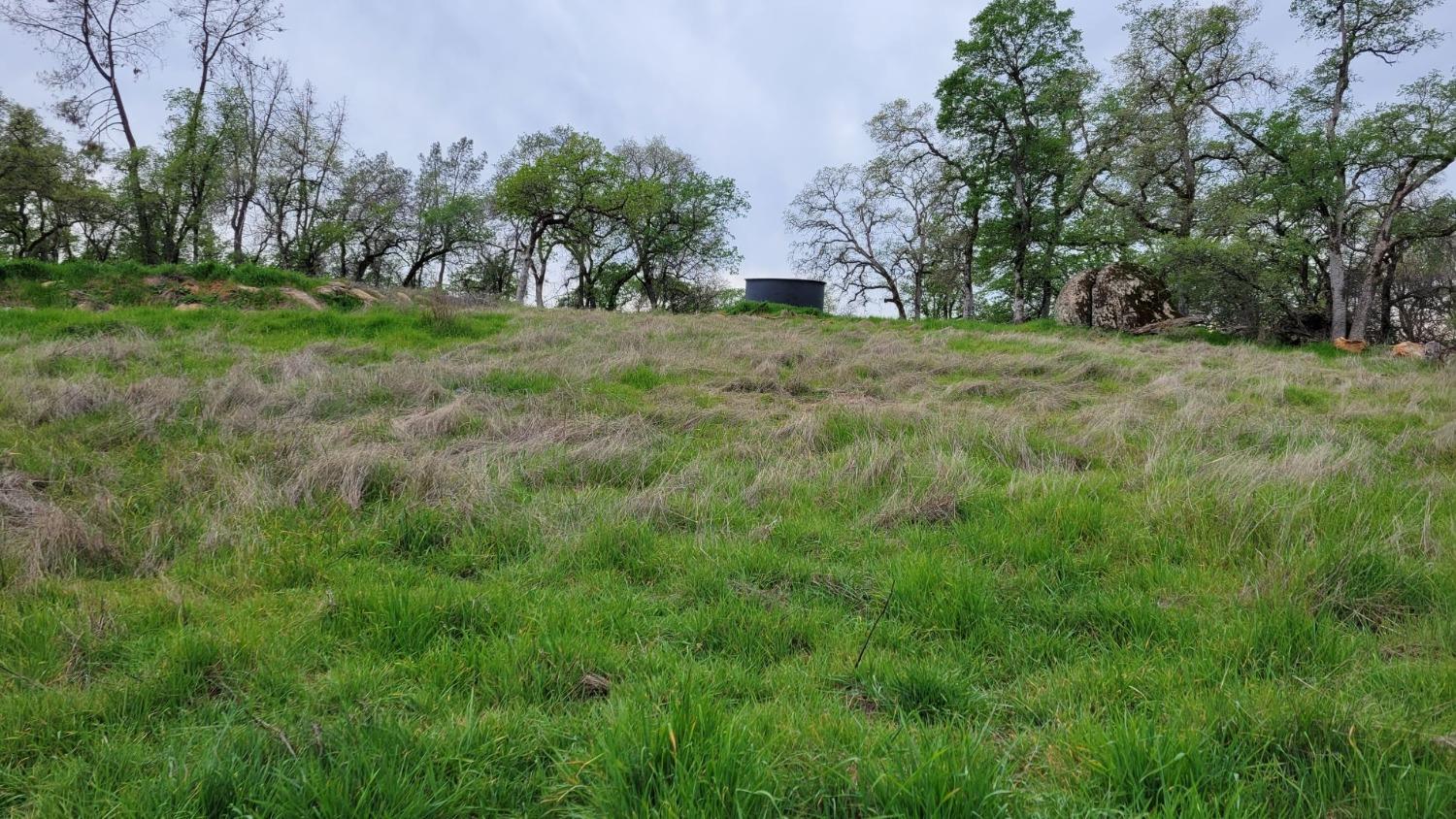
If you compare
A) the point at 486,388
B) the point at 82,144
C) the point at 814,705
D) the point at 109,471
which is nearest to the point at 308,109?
the point at 82,144

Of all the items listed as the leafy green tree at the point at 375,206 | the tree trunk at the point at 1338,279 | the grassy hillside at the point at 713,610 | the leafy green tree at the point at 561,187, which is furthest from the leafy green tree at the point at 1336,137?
the leafy green tree at the point at 375,206

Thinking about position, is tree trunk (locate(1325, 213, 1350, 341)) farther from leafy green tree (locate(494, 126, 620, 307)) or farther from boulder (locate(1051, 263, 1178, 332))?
leafy green tree (locate(494, 126, 620, 307))

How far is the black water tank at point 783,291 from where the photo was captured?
26.7 meters

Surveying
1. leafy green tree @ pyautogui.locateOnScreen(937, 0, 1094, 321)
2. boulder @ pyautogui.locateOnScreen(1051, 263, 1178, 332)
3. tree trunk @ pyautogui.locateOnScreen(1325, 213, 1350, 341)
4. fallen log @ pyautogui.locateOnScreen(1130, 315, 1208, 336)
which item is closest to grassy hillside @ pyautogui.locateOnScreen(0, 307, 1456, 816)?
fallen log @ pyautogui.locateOnScreen(1130, 315, 1208, 336)

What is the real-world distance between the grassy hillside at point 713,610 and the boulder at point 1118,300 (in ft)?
35.2

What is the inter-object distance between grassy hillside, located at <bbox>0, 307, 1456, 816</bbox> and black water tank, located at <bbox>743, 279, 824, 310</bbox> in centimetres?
2087

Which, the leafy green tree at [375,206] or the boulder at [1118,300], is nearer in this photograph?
the boulder at [1118,300]

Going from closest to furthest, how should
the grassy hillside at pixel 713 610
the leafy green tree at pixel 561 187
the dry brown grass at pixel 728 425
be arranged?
the grassy hillside at pixel 713 610 < the dry brown grass at pixel 728 425 < the leafy green tree at pixel 561 187

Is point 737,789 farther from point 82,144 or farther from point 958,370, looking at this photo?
point 82,144

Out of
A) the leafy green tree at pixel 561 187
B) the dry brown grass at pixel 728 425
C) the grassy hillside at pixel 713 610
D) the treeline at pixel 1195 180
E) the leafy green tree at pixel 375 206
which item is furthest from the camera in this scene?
the leafy green tree at pixel 375 206

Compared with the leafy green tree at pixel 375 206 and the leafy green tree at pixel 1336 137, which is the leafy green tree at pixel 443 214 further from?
the leafy green tree at pixel 1336 137

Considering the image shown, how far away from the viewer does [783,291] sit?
26.7 metres

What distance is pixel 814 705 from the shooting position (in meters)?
2.06

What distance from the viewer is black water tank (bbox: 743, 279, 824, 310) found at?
26.7 m
